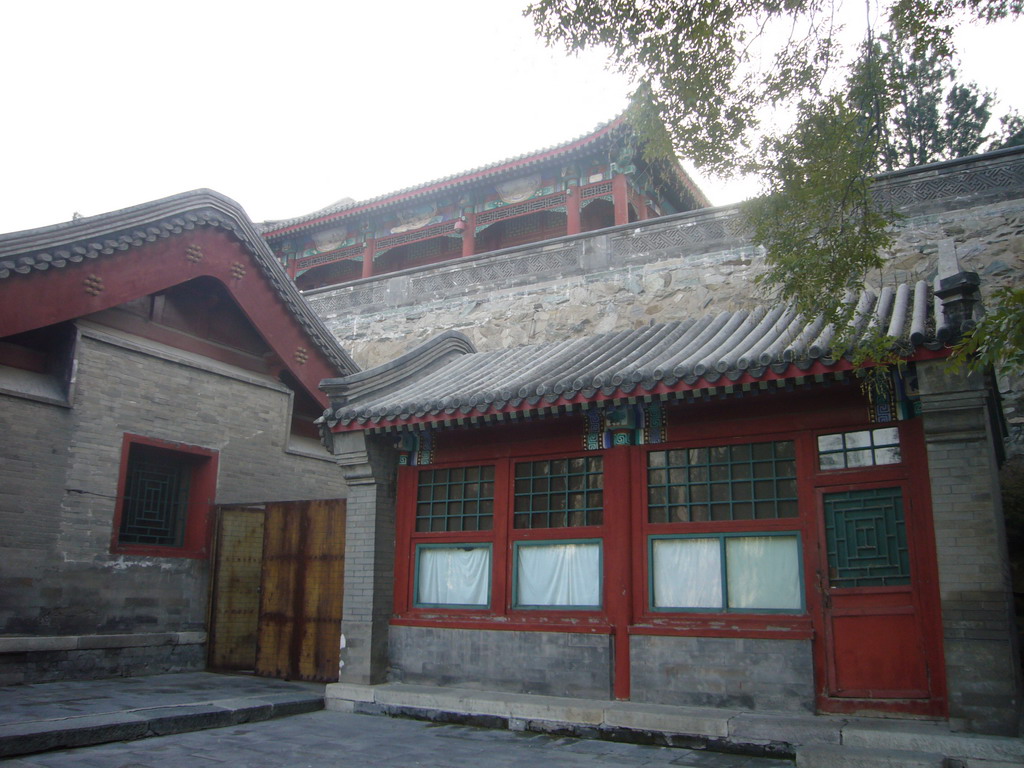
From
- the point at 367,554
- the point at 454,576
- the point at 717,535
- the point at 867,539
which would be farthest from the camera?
the point at 367,554

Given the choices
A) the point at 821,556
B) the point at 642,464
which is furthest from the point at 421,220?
the point at 821,556

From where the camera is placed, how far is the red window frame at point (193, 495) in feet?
32.6

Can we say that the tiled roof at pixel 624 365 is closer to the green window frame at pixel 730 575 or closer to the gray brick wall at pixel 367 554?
the gray brick wall at pixel 367 554

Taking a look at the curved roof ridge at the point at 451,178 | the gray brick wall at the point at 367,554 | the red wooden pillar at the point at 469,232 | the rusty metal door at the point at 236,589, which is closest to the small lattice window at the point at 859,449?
the gray brick wall at the point at 367,554

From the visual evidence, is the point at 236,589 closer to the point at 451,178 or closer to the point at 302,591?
the point at 302,591

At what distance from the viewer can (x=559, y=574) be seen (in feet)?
25.4

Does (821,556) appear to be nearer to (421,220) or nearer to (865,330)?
(865,330)

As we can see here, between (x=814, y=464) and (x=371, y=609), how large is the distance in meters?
4.40

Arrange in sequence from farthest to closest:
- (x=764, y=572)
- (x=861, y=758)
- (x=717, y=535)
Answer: (x=717, y=535) < (x=764, y=572) < (x=861, y=758)

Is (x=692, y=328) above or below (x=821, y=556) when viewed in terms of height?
above

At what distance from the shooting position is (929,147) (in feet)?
67.0

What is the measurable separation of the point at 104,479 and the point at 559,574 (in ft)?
18.1

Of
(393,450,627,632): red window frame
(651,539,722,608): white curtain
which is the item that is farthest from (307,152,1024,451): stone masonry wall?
(393,450,627,632): red window frame

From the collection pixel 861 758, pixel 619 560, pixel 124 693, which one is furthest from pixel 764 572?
pixel 124 693
